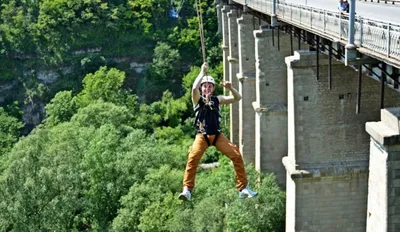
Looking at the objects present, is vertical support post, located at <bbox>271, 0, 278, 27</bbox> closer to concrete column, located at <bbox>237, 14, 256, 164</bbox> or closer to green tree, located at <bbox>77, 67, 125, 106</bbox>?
concrete column, located at <bbox>237, 14, 256, 164</bbox>

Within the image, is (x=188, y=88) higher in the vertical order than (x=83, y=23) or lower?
lower

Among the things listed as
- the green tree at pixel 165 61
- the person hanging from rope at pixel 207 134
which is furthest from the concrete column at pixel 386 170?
the green tree at pixel 165 61

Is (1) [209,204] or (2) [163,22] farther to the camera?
(2) [163,22]

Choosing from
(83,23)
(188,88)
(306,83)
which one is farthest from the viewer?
(83,23)

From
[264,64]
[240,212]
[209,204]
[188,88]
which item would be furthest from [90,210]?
[188,88]

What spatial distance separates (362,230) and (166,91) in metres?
39.4

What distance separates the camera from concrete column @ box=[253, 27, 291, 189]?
2634cm

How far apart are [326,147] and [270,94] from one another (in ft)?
25.9

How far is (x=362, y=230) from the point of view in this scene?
19.0m

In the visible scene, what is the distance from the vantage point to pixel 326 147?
1905cm

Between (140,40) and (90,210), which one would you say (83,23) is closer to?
(140,40)

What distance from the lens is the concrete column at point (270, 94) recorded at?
26.3 m

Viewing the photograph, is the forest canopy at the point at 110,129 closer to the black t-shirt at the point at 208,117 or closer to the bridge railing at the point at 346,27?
the bridge railing at the point at 346,27

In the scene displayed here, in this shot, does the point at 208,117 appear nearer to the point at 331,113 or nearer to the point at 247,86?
the point at 331,113
